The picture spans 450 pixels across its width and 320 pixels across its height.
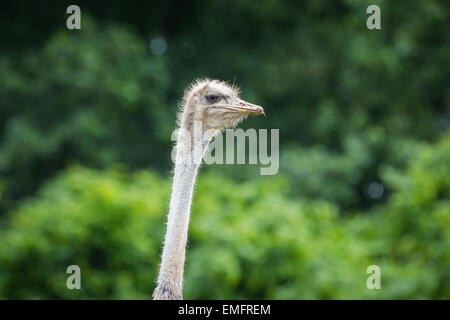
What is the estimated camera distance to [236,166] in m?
12.0

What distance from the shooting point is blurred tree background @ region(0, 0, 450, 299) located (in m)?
8.09

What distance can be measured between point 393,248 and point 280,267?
1.67 m

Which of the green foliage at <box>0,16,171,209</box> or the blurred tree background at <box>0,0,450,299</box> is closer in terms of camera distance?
the blurred tree background at <box>0,0,450,299</box>

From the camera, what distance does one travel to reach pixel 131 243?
8109 millimetres

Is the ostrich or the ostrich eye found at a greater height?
the ostrich eye

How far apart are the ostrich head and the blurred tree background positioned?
3612 mm

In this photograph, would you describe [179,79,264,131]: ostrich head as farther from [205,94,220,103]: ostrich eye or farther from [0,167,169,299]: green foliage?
[0,167,169,299]: green foliage

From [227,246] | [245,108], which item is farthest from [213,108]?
[227,246]

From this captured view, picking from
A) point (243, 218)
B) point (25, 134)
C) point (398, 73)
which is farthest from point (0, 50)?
point (243, 218)

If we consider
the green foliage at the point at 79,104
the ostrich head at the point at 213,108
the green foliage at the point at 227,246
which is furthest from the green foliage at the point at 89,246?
the green foliage at the point at 79,104

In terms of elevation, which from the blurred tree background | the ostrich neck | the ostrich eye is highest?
the blurred tree background

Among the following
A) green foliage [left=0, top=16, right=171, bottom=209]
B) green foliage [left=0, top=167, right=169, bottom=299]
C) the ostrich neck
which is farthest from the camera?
green foliage [left=0, top=16, right=171, bottom=209]

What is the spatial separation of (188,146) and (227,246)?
13.1 ft

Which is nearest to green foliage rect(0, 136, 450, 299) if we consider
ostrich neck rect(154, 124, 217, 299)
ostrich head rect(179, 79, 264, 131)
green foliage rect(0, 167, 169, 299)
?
green foliage rect(0, 167, 169, 299)
